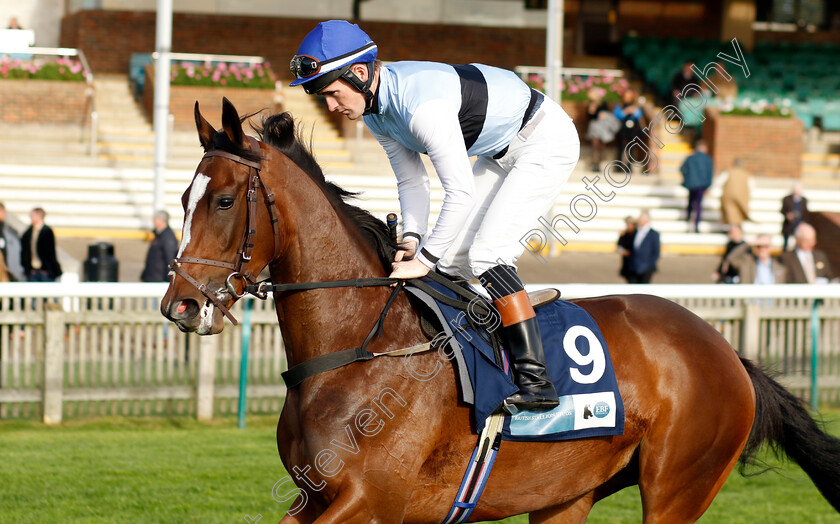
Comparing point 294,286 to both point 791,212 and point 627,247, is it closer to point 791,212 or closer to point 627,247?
point 627,247

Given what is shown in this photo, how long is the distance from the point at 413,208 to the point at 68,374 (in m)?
4.40

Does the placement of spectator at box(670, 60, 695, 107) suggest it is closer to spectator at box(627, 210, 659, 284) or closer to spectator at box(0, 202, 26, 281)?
Answer: spectator at box(627, 210, 659, 284)

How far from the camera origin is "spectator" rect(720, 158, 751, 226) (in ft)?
49.0

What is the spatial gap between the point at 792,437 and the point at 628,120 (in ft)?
40.5

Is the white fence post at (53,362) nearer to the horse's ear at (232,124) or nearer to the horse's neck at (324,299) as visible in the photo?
the horse's neck at (324,299)

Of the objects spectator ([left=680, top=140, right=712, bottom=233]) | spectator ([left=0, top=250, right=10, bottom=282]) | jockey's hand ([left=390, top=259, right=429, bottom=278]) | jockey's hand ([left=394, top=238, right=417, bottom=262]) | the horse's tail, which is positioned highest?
spectator ([left=680, top=140, right=712, bottom=233])

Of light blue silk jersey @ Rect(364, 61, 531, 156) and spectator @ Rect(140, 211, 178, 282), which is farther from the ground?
light blue silk jersey @ Rect(364, 61, 531, 156)

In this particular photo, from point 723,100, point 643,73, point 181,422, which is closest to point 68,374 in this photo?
point 181,422

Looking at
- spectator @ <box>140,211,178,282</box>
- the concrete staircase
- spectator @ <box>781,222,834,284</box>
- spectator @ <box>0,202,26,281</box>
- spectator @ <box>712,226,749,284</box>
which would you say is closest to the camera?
spectator @ <box>140,211,178,282</box>

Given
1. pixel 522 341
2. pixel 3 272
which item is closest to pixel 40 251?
pixel 3 272

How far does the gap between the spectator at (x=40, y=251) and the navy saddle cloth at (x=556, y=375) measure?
7232mm

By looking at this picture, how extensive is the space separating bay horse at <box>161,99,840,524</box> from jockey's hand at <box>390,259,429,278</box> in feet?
0.30

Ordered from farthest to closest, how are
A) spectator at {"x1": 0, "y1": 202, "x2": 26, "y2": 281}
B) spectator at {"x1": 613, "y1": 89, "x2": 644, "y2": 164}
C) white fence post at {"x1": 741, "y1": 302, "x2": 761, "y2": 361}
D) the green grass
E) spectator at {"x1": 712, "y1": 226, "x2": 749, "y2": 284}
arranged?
spectator at {"x1": 613, "y1": 89, "x2": 644, "y2": 164}, spectator at {"x1": 712, "y1": 226, "x2": 749, "y2": 284}, spectator at {"x1": 0, "y1": 202, "x2": 26, "y2": 281}, white fence post at {"x1": 741, "y1": 302, "x2": 761, "y2": 361}, the green grass

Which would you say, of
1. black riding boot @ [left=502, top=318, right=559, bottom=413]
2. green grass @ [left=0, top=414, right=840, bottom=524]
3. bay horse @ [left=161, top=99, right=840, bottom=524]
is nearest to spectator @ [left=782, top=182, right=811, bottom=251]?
green grass @ [left=0, top=414, right=840, bottom=524]
